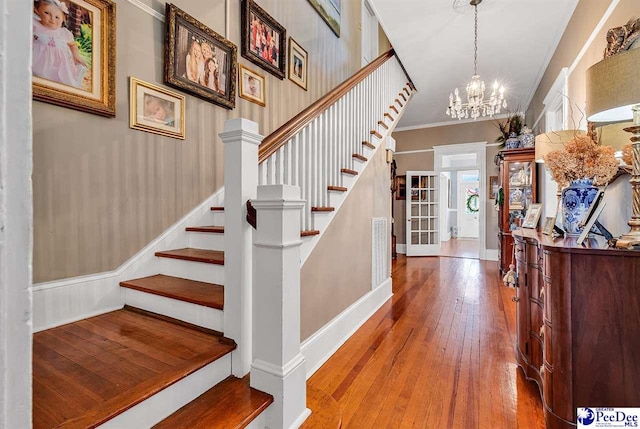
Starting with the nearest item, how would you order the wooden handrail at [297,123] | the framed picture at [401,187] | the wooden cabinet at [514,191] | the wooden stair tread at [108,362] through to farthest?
1. the wooden stair tread at [108,362]
2. the wooden handrail at [297,123]
3. the wooden cabinet at [514,191]
4. the framed picture at [401,187]

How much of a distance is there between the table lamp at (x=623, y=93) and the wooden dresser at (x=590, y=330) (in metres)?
0.14

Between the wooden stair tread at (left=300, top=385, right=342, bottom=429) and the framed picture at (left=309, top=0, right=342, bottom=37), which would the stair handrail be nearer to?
the wooden stair tread at (left=300, top=385, right=342, bottom=429)

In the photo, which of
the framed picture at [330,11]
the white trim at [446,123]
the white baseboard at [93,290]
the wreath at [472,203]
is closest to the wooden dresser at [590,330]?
the white baseboard at [93,290]

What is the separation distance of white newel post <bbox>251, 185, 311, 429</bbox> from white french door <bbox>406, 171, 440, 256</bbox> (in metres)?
5.88

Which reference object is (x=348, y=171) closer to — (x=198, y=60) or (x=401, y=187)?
(x=198, y=60)

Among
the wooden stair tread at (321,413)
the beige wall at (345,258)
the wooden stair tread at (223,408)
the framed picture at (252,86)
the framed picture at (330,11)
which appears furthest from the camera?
the framed picture at (330,11)

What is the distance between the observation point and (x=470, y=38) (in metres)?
3.73

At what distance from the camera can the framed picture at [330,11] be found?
3392 mm

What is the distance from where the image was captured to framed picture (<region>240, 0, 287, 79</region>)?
247 cm

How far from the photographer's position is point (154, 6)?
1.88 meters

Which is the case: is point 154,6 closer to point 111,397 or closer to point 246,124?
point 246,124

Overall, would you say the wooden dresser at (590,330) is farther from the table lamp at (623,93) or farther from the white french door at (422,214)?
the white french door at (422,214)

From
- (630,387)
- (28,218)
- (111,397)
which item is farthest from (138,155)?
(630,387)

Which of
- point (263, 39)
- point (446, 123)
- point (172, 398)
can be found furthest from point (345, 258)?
point (446, 123)
